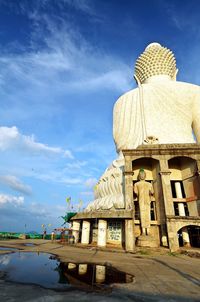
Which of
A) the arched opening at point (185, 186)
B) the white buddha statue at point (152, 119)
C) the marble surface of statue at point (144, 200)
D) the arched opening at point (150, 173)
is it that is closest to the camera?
the marble surface of statue at point (144, 200)

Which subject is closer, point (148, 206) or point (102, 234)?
point (102, 234)

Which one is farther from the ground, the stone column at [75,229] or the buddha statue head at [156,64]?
the buddha statue head at [156,64]

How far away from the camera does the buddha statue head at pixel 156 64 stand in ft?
113

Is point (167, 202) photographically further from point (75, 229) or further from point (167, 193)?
point (75, 229)

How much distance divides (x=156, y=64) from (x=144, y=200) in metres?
25.4

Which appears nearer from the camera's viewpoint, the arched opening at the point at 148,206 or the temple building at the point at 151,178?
the temple building at the point at 151,178

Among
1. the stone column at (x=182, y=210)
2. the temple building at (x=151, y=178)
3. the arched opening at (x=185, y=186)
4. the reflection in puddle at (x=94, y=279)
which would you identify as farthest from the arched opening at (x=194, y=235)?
the reflection in puddle at (x=94, y=279)

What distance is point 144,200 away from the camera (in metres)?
19.5

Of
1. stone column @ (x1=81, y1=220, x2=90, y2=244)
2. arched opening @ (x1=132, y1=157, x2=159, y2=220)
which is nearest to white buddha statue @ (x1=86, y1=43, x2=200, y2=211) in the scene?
arched opening @ (x1=132, y1=157, x2=159, y2=220)

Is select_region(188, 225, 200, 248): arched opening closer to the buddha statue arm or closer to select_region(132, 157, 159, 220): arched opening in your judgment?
select_region(132, 157, 159, 220): arched opening

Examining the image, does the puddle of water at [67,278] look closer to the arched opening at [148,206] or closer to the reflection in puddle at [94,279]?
the reflection in puddle at [94,279]

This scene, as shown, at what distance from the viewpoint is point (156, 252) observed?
1507 centimetres

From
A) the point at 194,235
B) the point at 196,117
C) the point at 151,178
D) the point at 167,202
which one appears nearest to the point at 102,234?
the point at 167,202

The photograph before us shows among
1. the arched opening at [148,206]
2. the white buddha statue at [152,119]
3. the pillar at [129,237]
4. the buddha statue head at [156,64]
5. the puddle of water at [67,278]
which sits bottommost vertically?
the puddle of water at [67,278]
